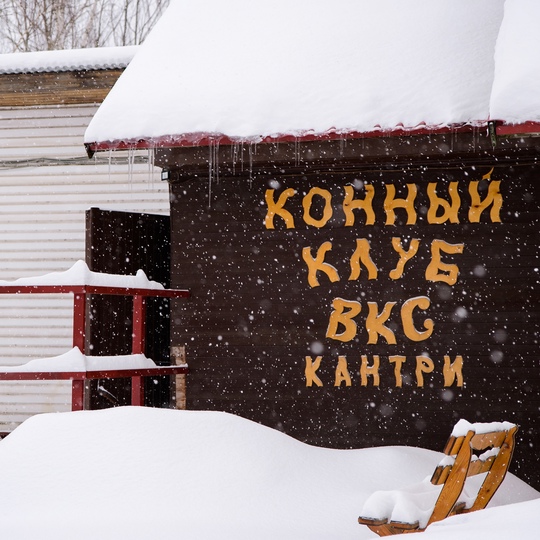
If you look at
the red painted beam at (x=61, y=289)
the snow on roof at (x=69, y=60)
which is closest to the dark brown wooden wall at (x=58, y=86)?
the snow on roof at (x=69, y=60)

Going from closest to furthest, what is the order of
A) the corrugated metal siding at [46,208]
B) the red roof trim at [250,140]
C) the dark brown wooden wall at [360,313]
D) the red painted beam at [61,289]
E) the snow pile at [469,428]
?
1. the snow pile at [469,428]
2. the red roof trim at [250,140]
3. the red painted beam at [61,289]
4. the dark brown wooden wall at [360,313]
5. the corrugated metal siding at [46,208]

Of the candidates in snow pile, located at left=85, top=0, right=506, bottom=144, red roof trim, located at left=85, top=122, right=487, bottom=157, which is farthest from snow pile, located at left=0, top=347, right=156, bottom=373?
snow pile, located at left=85, top=0, right=506, bottom=144

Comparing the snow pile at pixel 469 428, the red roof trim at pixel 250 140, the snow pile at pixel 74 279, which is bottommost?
the snow pile at pixel 469 428

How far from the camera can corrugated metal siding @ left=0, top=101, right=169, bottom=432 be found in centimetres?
1049

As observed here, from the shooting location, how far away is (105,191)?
10539mm

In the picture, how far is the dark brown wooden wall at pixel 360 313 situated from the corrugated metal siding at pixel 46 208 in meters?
2.13

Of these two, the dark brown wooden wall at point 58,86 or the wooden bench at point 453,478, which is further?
the dark brown wooden wall at point 58,86

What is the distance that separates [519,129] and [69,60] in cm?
612

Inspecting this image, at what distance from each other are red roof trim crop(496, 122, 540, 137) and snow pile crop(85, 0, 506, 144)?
980 mm

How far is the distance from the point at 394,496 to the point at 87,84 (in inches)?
287

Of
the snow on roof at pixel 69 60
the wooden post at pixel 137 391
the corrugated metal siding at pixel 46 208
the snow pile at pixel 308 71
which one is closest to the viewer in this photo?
the snow pile at pixel 308 71

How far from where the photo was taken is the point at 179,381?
853 centimetres

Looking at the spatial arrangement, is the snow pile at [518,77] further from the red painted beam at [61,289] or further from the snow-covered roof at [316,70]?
the red painted beam at [61,289]

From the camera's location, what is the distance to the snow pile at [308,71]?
725 centimetres
